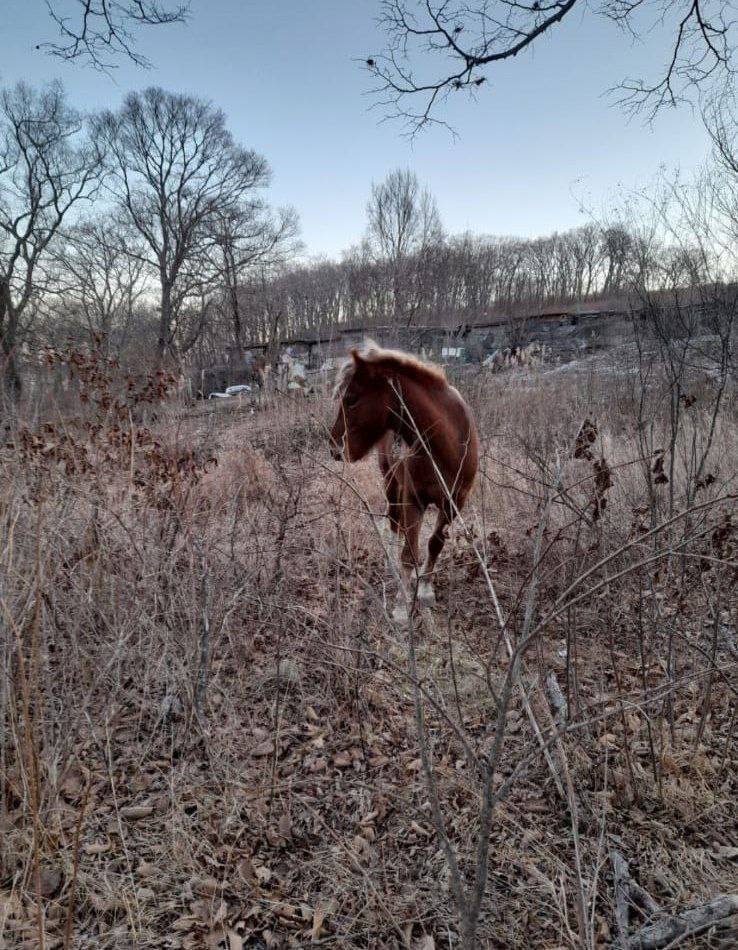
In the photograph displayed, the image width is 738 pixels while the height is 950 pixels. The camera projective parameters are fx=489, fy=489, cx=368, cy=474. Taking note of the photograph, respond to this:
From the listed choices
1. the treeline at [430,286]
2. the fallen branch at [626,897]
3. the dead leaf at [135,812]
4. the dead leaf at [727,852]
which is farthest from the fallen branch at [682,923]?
the treeline at [430,286]

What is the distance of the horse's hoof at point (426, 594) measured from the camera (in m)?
3.84

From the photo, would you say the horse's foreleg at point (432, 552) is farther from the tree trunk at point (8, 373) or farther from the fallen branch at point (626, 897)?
the tree trunk at point (8, 373)

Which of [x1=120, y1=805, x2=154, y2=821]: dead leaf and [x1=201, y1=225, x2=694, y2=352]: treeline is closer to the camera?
[x1=120, y1=805, x2=154, y2=821]: dead leaf

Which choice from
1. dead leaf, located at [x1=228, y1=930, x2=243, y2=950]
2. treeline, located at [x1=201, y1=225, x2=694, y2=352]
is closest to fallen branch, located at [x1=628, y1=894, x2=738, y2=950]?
dead leaf, located at [x1=228, y1=930, x2=243, y2=950]

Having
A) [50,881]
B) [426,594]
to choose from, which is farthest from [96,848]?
[426,594]

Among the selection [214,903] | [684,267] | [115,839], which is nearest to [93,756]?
[115,839]

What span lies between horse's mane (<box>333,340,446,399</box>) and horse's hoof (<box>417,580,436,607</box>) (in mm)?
1575

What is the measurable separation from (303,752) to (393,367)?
97.5 inches

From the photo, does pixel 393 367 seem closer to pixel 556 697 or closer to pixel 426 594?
pixel 426 594

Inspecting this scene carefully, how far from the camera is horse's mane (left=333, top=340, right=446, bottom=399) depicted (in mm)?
3396

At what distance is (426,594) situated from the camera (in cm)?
390

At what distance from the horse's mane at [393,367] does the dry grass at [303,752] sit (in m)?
1.09

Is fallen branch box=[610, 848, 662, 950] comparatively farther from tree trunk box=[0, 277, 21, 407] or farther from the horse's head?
tree trunk box=[0, 277, 21, 407]

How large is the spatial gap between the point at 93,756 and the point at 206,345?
2260 centimetres
